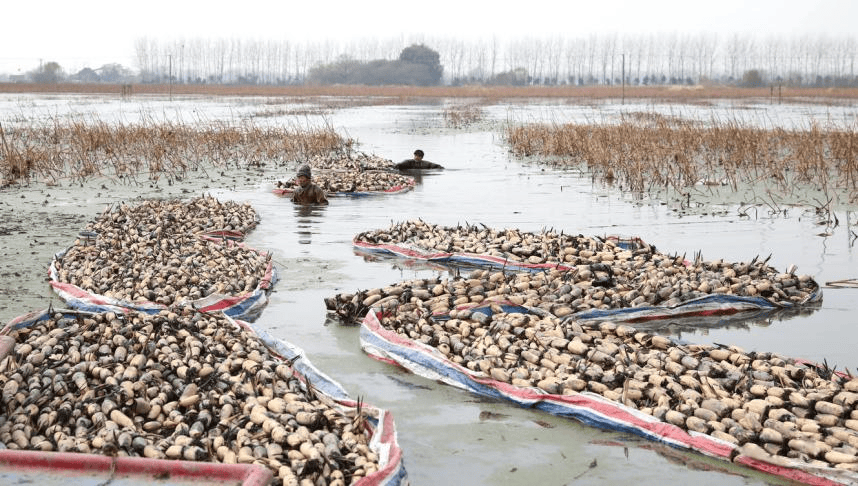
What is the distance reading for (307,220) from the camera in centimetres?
1016

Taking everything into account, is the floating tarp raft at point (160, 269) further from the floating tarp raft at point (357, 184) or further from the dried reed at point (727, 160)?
the dried reed at point (727, 160)

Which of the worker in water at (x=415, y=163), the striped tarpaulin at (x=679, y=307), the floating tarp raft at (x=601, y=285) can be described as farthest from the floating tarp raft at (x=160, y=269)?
the worker in water at (x=415, y=163)

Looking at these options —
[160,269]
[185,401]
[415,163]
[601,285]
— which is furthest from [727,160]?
[185,401]

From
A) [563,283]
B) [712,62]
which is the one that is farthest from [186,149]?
[712,62]

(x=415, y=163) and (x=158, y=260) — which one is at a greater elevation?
(x=415, y=163)

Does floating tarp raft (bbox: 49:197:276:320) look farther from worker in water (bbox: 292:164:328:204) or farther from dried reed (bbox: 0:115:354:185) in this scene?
dried reed (bbox: 0:115:354:185)

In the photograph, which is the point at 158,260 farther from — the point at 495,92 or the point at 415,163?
the point at 495,92

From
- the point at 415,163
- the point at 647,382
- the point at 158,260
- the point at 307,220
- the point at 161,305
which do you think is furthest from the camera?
the point at 415,163

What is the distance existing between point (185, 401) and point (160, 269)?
2738 millimetres

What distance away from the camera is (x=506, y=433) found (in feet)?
13.0

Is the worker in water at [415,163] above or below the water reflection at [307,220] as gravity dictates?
above

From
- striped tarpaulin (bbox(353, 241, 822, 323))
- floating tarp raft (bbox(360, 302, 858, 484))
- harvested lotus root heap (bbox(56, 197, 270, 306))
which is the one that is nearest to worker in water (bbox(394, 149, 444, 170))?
harvested lotus root heap (bbox(56, 197, 270, 306))

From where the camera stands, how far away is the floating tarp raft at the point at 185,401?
10.7 feet

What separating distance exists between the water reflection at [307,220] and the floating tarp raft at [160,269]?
687 millimetres
